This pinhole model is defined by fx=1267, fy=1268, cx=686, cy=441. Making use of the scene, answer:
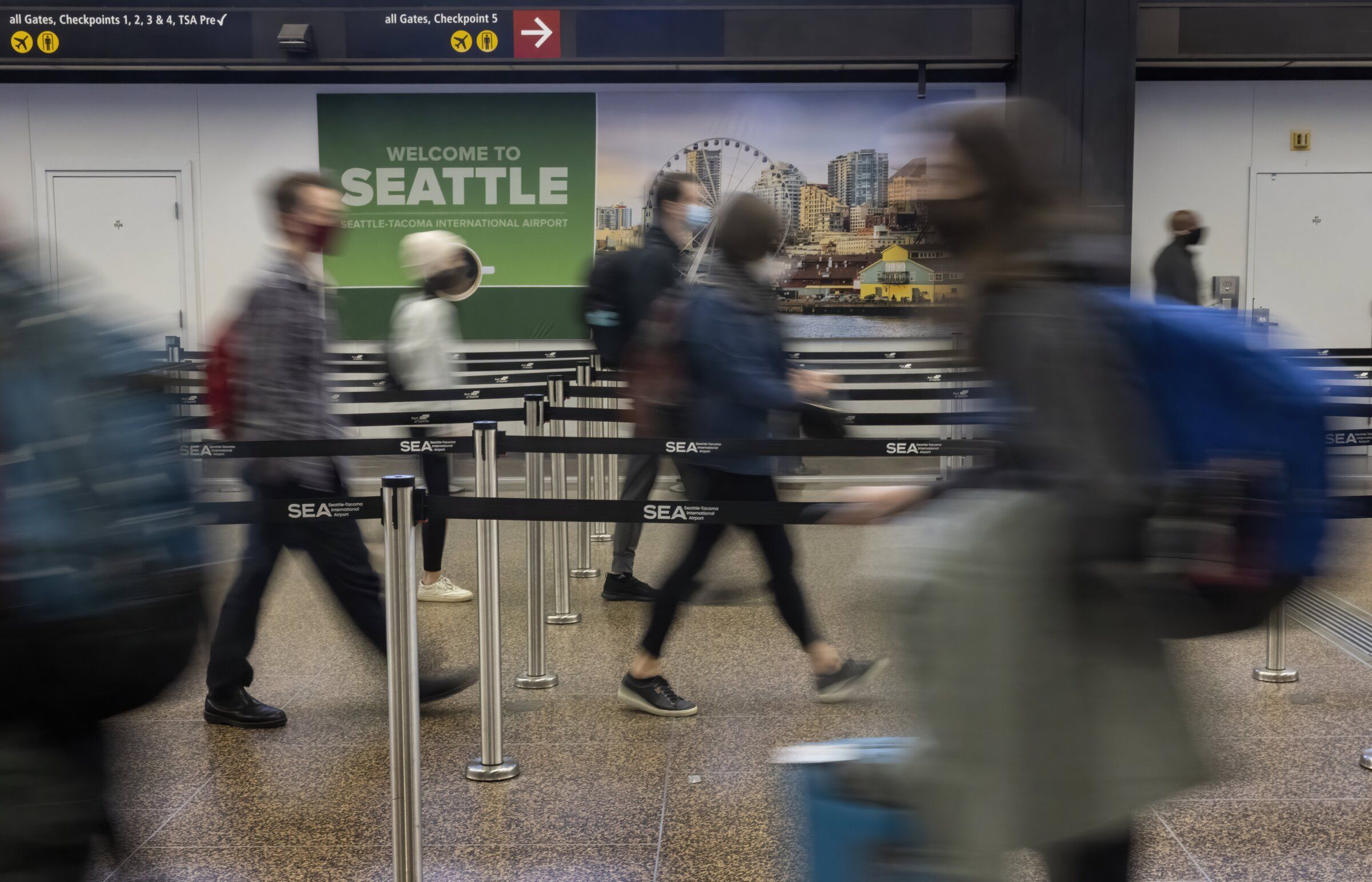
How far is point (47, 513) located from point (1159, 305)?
1.46 m

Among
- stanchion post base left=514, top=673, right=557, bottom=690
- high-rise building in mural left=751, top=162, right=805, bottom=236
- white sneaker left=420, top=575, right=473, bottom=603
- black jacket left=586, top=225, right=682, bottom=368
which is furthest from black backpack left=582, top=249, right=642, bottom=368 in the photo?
high-rise building in mural left=751, top=162, right=805, bottom=236

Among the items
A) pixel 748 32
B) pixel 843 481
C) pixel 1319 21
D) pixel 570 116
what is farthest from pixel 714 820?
pixel 1319 21

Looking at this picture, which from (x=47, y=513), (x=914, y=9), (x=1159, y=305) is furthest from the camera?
(x=914, y=9)

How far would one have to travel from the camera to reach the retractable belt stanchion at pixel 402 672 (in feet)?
9.98

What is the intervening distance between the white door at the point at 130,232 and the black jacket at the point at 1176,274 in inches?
333

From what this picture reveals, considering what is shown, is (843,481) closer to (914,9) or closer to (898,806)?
(914,9)

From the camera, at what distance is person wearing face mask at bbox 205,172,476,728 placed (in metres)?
4.02

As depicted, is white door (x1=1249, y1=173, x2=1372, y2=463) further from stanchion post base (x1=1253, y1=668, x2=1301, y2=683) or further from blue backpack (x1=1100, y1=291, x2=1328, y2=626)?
blue backpack (x1=1100, y1=291, x2=1328, y2=626)

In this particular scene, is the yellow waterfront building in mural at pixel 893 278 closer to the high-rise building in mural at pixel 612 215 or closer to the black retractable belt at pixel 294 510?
the high-rise building in mural at pixel 612 215

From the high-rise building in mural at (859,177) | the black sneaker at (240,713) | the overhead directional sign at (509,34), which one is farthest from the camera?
the high-rise building in mural at (859,177)

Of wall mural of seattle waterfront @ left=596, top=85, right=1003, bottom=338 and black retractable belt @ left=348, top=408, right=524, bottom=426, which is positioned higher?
wall mural of seattle waterfront @ left=596, top=85, right=1003, bottom=338

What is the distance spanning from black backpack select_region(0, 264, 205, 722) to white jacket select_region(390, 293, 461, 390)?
161 inches

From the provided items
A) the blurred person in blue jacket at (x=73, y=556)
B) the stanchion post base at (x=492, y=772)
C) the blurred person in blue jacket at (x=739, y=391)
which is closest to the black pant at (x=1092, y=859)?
the blurred person in blue jacket at (x=73, y=556)

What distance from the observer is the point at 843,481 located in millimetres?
9555
